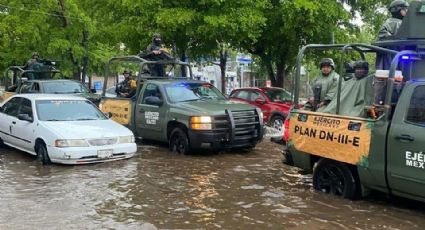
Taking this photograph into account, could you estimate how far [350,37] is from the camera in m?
21.2

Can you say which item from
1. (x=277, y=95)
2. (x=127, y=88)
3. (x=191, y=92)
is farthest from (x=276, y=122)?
(x=191, y=92)

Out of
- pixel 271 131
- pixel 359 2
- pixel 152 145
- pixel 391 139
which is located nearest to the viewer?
pixel 391 139

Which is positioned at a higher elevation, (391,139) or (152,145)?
(391,139)

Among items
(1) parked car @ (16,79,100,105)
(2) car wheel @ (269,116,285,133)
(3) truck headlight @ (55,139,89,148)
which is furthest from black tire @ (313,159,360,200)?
(1) parked car @ (16,79,100,105)

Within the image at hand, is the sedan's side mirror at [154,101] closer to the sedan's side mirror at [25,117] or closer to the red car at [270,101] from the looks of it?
the sedan's side mirror at [25,117]

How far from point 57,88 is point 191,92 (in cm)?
679

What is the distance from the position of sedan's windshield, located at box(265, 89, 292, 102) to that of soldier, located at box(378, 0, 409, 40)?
1009 cm

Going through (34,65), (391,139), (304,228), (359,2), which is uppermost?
(359,2)

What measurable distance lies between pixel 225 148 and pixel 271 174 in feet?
7.57

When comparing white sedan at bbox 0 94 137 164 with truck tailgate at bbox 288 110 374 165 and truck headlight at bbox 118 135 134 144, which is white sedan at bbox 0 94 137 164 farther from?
truck tailgate at bbox 288 110 374 165

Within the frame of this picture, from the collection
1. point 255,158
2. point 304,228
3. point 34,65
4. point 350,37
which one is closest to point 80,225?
point 304,228

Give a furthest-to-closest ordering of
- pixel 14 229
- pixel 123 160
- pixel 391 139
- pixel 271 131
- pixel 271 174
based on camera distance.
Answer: pixel 271 131
pixel 123 160
pixel 271 174
pixel 391 139
pixel 14 229

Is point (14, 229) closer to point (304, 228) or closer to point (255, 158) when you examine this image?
point (304, 228)

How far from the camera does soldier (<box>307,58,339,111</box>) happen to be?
9219 mm
